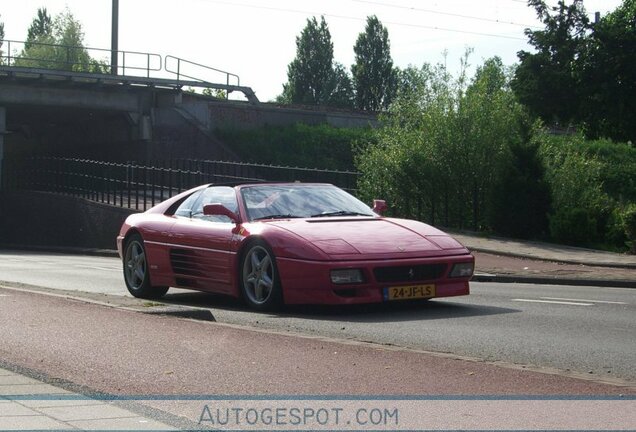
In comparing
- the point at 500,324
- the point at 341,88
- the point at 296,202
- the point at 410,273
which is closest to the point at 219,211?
the point at 296,202

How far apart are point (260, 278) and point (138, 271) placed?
101 inches

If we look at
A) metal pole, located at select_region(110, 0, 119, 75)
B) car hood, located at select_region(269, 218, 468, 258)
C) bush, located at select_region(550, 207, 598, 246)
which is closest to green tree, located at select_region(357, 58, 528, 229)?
bush, located at select_region(550, 207, 598, 246)

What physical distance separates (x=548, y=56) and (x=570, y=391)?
2118 cm

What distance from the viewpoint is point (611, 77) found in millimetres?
25703

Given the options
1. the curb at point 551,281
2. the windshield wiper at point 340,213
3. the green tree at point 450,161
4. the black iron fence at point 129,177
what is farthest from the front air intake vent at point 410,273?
the black iron fence at point 129,177

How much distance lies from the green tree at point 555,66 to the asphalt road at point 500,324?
11.8 m

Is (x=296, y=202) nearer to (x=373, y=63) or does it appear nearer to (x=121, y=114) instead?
(x=121, y=114)

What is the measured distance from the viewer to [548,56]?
89.9 ft

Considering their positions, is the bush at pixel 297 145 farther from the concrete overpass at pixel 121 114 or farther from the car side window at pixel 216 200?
the car side window at pixel 216 200

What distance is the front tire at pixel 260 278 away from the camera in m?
11.9

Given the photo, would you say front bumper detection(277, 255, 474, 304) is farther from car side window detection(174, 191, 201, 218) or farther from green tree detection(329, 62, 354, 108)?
green tree detection(329, 62, 354, 108)

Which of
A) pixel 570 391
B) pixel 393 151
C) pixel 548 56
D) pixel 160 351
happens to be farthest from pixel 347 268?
pixel 393 151

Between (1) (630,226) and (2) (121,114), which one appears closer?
(1) (630,226)

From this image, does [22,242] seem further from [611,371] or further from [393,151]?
[611,371]
